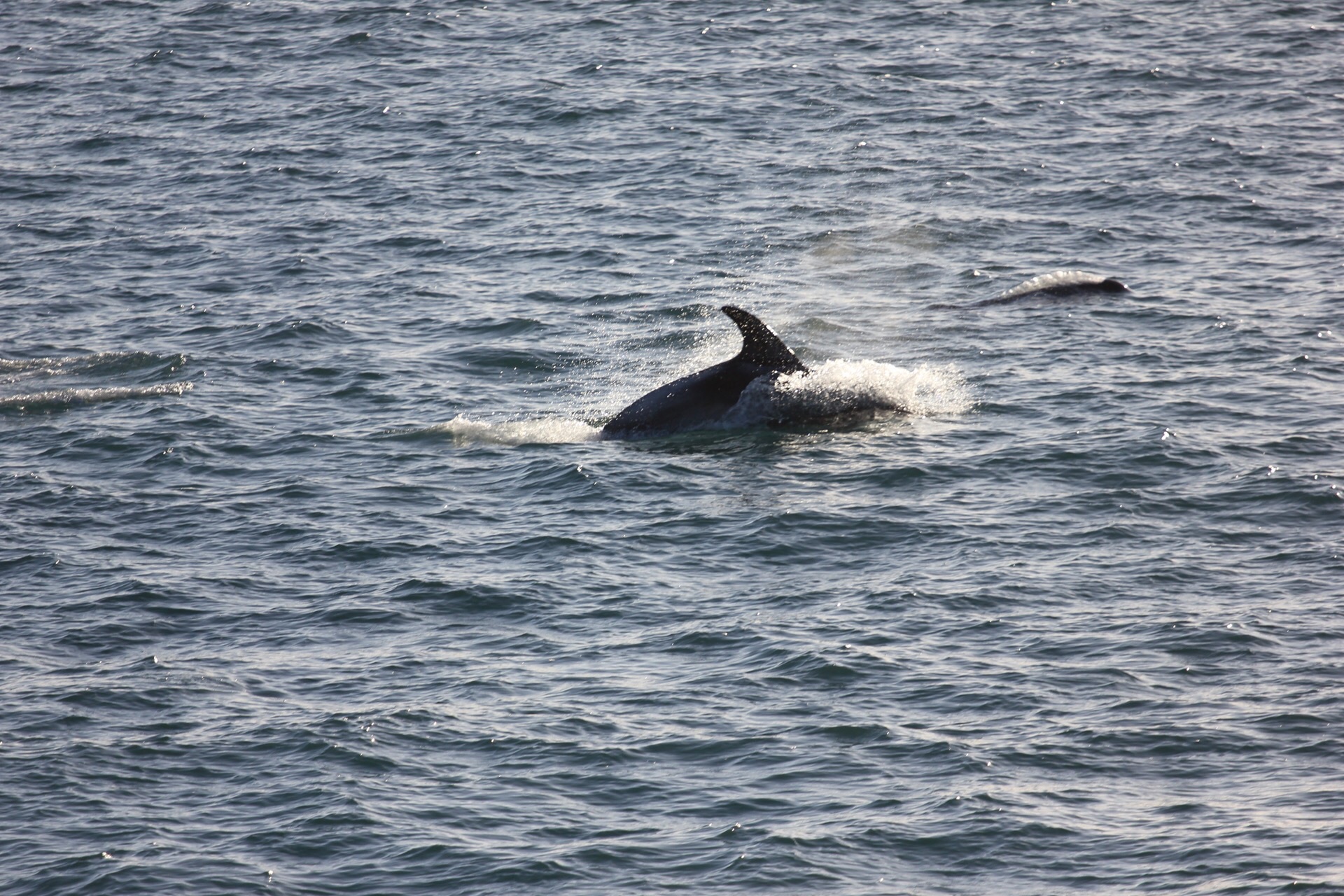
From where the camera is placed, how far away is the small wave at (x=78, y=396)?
1001 inches

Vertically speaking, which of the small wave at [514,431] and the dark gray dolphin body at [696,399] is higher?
the dark gray dolphin body at [696,399]

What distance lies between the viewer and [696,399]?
23375 millimetres

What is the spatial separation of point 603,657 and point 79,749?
17.8ft

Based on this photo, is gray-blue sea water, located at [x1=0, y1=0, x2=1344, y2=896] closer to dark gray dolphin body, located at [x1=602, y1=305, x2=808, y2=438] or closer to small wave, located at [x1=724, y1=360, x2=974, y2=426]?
small wave, located at [x1=724, y1=360, x2=974, y2=426]

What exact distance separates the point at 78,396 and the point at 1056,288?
17.2 metres

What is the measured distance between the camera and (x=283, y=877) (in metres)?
13.3

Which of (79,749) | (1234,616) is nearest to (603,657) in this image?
(79,749)

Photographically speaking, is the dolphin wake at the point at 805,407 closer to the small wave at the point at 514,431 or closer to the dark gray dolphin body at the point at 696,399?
the small wave at the point at 514,431

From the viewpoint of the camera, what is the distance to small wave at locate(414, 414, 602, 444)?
23594mm

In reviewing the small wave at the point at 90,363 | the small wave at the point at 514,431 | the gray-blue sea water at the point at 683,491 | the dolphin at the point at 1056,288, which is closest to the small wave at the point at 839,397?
the gray-blue sea water at the point at 683,491

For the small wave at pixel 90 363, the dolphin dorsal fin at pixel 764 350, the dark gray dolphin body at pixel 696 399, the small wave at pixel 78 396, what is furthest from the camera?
the small wave at pixel 90 363

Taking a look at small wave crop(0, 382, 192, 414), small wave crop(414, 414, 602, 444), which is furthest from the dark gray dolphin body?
small wave crop(0, 382, 192, 414)

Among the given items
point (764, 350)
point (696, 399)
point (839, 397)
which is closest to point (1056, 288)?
point (839, 397)

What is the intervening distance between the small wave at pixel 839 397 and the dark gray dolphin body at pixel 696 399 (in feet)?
0.50
